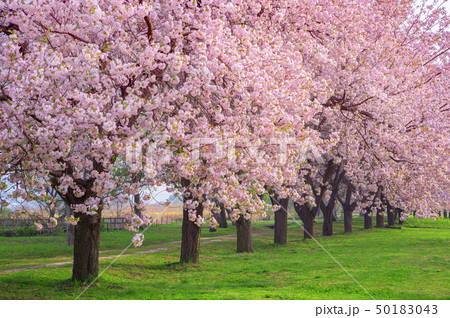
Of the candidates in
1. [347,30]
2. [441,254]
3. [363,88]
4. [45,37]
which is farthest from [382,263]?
[45,37]

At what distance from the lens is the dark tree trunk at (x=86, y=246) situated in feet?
39.3

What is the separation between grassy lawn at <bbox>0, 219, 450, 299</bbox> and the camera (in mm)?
11539

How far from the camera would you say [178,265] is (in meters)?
17.5

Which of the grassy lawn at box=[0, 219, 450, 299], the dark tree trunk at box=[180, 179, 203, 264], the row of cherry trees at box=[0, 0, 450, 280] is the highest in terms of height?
the row of cherry trees at box=[0, 0, 450, 280]

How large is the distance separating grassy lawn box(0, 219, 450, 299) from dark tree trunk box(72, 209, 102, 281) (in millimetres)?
409

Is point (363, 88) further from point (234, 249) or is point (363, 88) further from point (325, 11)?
point (234, 249)

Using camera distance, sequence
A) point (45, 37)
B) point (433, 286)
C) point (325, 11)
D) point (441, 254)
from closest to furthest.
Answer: point (45, 37)
point (433, 286)
point (325, 11)
point (441, 254)

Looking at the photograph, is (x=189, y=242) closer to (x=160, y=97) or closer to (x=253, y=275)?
(x=253, y=275)

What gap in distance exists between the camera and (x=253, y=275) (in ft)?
52.1

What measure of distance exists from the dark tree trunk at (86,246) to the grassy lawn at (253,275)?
16.1 inches

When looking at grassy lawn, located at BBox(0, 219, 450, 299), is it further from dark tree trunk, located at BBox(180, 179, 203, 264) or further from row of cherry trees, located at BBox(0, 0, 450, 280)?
row of cherry trees, located at BBox(0, 0, 450, 280)

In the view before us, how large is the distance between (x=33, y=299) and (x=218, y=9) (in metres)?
8.54

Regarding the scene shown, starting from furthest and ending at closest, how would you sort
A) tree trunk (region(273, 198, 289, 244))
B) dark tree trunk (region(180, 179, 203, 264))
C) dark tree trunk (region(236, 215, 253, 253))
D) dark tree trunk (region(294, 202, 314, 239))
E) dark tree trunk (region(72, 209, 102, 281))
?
dark tree trunk (region(294, 202, 314, 239))
tree trunk (region(273, 198, 289, 244))
dark tree trunk (region(236, 215, 253, 253))
dark tree trunk (region(180, 179, 203, 264))
dark tree trunk (region(72, 209, 102, 281))

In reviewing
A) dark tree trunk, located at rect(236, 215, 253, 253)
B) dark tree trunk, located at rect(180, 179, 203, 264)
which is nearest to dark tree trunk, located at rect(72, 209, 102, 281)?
dark tree trunk, located at rect(180, 179, 203, 264)
